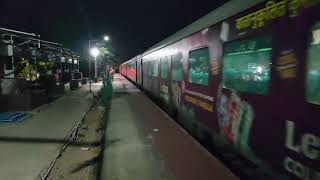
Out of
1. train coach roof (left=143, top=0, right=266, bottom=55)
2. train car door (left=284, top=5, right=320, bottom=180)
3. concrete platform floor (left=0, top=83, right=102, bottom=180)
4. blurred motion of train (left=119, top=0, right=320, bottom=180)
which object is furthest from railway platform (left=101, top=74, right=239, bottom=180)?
train coach roof (left=143, top=0, right=266, bottom=55)

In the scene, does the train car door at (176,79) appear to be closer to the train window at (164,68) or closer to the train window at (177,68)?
the train window at (177,68)

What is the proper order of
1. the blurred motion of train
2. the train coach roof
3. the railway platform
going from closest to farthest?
the blurred motion of train
the train coach roof
the railway platform

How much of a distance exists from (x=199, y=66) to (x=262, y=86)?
132 inches

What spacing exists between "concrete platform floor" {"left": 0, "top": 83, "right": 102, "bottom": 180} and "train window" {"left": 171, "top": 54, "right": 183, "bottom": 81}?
3.60 meters

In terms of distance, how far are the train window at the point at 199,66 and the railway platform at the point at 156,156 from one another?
1367 mm

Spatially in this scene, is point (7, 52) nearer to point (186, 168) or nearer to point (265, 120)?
point (186, 168)

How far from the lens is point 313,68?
386 centimetres

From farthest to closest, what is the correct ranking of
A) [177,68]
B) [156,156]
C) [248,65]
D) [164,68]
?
[164,68] < [177,68] < [156,156] < [248,65]

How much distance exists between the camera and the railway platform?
6.04m

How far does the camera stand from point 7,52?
49.2 feet

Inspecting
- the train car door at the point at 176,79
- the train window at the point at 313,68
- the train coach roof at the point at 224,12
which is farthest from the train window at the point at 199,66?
the train window at the point at 313,68

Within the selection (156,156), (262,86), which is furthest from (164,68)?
(262,86)

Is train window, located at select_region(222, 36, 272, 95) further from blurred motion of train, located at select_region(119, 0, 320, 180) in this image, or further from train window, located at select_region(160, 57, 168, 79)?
train window, located at select_region(160, 57, 168, 79)

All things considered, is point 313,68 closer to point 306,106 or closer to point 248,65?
point 306,106
